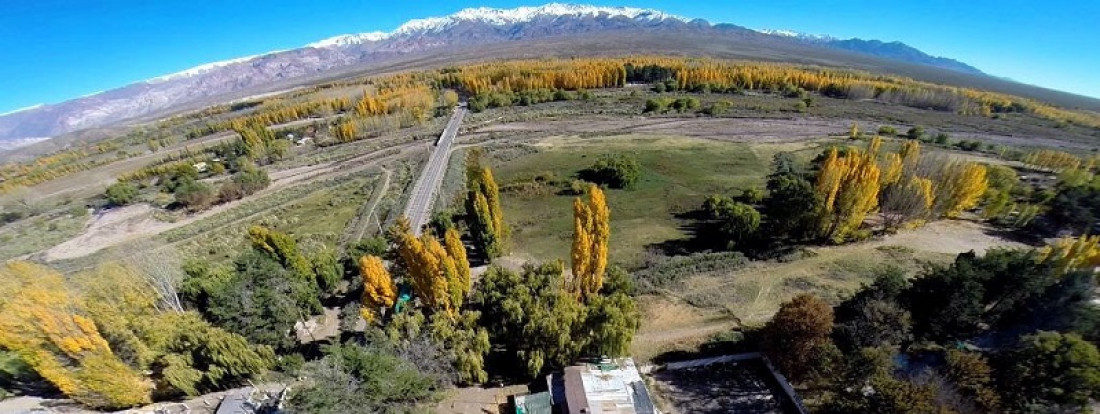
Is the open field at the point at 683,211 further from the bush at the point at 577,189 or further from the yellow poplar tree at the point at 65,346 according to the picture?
the yellow poplar tree at the point at 65,346

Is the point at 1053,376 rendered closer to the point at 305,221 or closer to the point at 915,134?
the point at 305,221

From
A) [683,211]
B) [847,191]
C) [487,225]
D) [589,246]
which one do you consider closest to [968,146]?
[847,191]

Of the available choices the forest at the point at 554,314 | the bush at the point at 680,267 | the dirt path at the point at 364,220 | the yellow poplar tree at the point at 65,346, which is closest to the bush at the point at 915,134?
the forest at the point at 554,314

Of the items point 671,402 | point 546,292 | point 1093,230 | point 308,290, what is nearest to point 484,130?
point 308,290

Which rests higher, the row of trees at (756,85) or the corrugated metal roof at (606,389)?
the row of trees at (756,85)

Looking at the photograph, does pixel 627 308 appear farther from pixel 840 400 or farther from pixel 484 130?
pixel 484 130

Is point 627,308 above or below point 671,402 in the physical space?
above
